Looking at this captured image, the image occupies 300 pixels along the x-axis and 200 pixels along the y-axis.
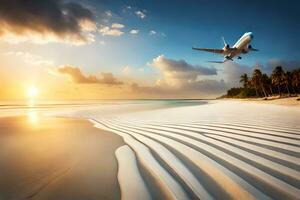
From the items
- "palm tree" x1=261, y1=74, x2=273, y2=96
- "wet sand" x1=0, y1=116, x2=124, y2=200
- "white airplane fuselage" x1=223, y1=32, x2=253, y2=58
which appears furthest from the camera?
"palm tree" x1=261, y1=74, x2=273, y2=96

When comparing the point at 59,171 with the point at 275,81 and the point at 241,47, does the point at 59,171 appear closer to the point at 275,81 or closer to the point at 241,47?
the point at 241,47

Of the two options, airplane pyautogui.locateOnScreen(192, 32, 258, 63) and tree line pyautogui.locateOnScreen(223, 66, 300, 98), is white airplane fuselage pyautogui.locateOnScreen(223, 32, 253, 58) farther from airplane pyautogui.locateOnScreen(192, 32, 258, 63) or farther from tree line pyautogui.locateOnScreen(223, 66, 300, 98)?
tree line pyautogui.locateOnScreen(223, 66, 300, 98)

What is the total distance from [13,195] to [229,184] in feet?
9.96

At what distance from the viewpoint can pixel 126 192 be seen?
345cm

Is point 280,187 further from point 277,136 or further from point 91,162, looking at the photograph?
point 277,136

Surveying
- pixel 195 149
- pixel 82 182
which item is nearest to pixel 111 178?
pixel 82 182

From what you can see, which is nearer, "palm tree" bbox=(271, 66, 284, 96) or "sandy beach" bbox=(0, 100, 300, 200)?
"sandy beach" bbox=(0, 100, 300, 200)

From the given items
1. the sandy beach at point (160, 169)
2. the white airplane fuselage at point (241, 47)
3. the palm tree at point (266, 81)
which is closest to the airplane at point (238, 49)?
the white airplane fuselage at point (241, 47)

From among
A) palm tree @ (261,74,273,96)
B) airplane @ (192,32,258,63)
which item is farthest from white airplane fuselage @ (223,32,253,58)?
palm tree @ (261,74,273,96)

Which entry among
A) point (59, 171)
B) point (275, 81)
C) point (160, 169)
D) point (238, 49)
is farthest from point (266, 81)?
point (59, 171)

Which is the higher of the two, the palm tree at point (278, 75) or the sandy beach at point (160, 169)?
the palm tree at point (278, 75)

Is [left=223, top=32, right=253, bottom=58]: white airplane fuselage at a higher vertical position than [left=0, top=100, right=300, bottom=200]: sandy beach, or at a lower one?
higher

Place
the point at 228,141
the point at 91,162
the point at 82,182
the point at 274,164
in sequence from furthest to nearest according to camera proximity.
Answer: the point at 228,141, the point at 91,162, the point at 274,164, the point at 82,182

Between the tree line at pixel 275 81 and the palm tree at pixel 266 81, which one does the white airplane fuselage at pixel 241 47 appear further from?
the palm tree at pixel 266 81
